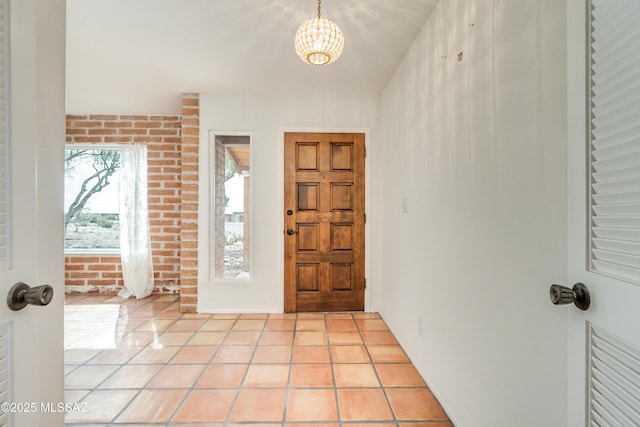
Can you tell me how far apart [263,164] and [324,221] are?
0.94 m

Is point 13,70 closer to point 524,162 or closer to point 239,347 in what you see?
point 524,162

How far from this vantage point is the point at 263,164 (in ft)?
11.7

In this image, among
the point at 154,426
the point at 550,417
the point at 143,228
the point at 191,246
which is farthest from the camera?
the point at 143,228

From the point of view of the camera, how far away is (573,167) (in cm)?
79

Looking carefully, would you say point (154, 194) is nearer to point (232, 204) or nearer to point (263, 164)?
point (232, 204)

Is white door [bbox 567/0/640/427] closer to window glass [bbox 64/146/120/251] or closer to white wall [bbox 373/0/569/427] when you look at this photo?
white wall [bbox 373/0/569/427]

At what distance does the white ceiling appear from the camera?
6.76 feet

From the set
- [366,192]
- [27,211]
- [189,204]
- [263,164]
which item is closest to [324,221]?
[366,192]

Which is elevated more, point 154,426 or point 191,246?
point 191,246

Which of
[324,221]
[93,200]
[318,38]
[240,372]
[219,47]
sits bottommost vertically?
[240,372]

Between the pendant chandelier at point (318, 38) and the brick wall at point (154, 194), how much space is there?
10.1ft

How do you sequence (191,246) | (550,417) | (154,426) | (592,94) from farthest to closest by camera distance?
(191,246), (154,426), (550,417), (592,94)

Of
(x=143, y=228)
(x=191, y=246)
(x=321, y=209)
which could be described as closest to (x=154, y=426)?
(x=191, y=246)

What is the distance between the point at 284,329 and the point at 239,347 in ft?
1.71
